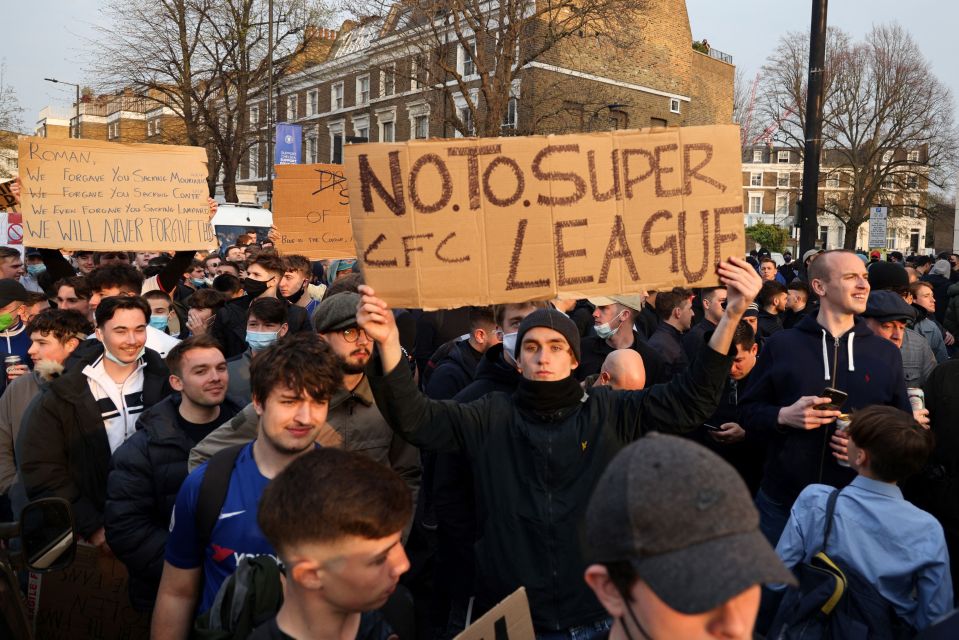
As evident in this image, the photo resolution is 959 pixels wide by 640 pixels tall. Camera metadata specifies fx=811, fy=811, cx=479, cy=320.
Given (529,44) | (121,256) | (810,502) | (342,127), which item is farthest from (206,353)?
(342,127)

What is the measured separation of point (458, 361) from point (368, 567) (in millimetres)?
2917

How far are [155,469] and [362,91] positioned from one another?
49.3 metres

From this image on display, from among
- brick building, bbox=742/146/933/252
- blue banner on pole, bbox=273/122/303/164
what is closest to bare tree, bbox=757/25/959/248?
brick building, bbox=742/146/933/252

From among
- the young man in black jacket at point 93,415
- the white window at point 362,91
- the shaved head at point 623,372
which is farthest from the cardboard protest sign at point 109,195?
the white window at point 362,91

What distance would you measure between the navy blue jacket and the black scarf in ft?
5.19

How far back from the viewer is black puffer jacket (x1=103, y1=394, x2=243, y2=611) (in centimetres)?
326

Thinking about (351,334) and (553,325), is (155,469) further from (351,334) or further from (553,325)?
(553,325)

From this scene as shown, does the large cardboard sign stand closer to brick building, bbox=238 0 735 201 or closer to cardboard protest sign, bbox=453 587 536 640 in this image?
cardboard protest sign, bbox=453 587 536 640

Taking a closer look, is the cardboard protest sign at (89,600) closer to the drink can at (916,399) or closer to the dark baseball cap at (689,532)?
the dark baseball cap at (689,532)

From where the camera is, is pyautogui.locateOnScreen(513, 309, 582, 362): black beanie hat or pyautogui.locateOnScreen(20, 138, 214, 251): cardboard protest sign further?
pyautogui.locateOnScreen(20, 138, 214, 251): cardboard protest sign

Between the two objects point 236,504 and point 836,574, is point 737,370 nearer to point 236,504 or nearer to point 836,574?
point 836,574

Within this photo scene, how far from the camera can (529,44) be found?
26.5 meters

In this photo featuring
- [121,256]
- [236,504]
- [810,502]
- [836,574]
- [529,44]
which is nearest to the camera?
[236,504]

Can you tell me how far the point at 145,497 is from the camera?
11.0ft
